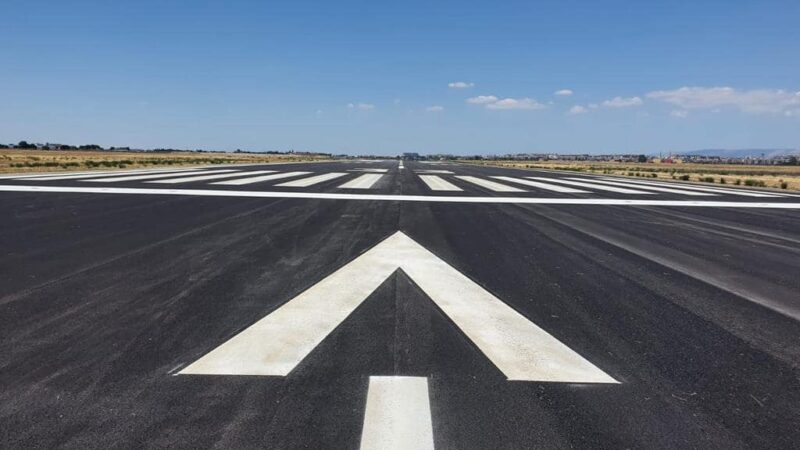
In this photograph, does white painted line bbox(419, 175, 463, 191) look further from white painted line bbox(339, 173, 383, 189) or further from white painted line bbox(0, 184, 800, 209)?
white painted line bbox(0, 184, 800, 209)

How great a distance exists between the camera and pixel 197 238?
6.08m

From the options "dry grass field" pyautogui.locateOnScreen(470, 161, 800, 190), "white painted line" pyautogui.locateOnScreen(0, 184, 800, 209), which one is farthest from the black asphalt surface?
"dry grass field" pyautogui.locateOnScreen(470, 161, 800, 190)

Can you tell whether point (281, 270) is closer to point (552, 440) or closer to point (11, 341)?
point (11, 341)

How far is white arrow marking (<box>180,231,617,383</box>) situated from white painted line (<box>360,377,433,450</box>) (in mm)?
562

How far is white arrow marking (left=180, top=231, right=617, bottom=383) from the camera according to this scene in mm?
2592

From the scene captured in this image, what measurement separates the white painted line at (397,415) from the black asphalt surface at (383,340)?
0.20 feet

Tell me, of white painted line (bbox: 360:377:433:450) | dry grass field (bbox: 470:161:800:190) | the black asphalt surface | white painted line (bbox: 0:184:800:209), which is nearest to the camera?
white painted line (bbox: 360:377:433:450)

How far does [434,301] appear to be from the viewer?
12.2 ft

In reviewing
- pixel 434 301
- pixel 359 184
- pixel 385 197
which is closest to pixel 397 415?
pixel 434 301

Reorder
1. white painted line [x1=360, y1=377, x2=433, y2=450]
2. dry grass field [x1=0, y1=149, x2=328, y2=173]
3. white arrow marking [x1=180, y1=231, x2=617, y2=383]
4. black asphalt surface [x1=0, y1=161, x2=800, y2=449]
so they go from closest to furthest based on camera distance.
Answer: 1. white painted line [x1=360, y1=377, x2=433, y2=450]
2. black asphalt surface [x1=0, y1=161, x2=800, y2=449]
3. white arrow marking [x1=180, y1=231, x2=617, y2=383]
4. dry grass field [x1=0, y1=149, x2=328, y2=173]

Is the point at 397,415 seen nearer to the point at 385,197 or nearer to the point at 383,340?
the point at 383,340

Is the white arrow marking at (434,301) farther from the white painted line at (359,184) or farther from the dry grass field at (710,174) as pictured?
the dry grass field at (710,174)

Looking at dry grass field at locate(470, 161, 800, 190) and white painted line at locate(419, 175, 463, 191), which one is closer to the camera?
white painted line at locate(419, 175, 463, 191)

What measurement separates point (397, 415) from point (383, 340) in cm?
84
